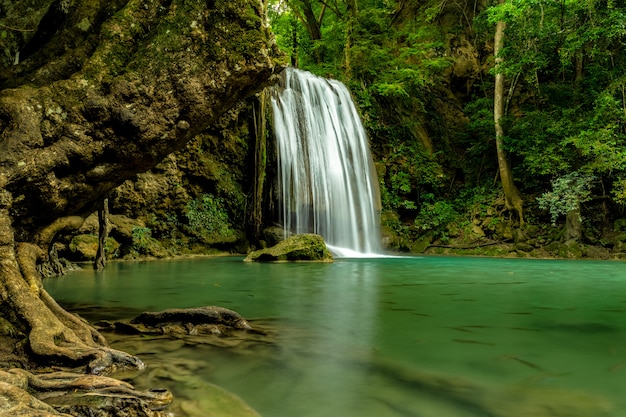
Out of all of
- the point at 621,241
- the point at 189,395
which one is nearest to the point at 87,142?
the point at 189,395

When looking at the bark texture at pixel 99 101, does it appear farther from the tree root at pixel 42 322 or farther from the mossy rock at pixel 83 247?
the mossy rock at pixel 83 247

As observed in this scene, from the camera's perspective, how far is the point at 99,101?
3041 millimetres

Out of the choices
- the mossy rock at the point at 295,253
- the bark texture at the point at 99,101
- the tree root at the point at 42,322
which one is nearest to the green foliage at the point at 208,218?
the mossy rock at the point at 295,253

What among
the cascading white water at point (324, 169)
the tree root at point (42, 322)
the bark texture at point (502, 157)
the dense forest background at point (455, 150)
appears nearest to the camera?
the tree root at point (42, 322)

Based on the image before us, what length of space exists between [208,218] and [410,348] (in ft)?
41.0

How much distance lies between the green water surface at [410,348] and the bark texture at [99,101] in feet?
3.97

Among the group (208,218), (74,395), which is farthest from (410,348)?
(208,218)

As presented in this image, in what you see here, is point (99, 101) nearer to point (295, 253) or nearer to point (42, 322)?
point (42, 322)

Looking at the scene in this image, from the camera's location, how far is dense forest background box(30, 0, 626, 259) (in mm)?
13547

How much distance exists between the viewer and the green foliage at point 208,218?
47.4ft

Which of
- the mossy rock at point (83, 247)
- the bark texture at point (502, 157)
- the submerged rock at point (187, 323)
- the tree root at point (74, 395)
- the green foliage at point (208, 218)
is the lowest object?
the submerged rock at point (187, 323)

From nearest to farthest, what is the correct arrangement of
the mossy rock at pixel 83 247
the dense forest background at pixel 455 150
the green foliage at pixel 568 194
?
1. the mossy rock at pixel 83 247
2. the dense forest background at pixel 455 150
3. the green foliage at pixel 568 194

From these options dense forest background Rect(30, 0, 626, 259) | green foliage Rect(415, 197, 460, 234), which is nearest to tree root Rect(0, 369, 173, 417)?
dense forest background Rect(30, 0, 626, 259)

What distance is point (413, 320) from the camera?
158 inches
